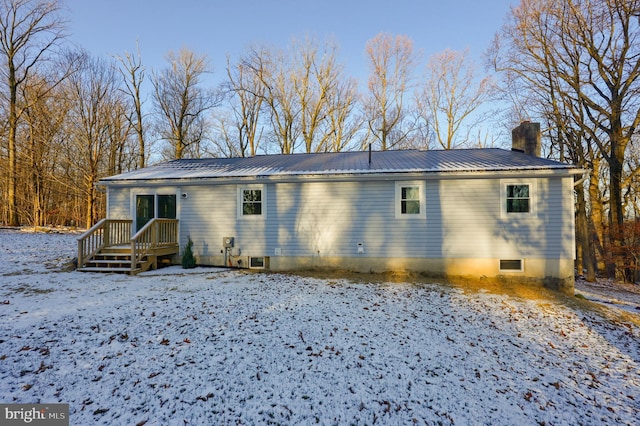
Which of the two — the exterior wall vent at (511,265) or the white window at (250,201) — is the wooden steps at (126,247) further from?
the exterior wall vent at (511,265)

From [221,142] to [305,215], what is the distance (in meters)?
19.4

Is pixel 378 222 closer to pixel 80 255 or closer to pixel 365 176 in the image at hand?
pixel 365 176

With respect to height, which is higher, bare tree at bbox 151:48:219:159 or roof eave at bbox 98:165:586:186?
bare tree at bbox 151:48:219:159

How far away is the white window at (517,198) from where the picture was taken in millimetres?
8000

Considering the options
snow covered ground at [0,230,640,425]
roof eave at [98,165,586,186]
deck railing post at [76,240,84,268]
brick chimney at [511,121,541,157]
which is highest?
brick chimney at [511,121,541,157]

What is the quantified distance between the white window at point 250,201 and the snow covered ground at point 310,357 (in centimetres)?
316

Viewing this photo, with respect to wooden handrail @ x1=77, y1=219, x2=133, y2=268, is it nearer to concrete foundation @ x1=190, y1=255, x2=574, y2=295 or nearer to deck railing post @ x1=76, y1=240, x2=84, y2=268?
deck railing post @ x1=76, y1=240, x2=84, y2=268

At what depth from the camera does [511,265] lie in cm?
815

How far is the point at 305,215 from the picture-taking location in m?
8.96

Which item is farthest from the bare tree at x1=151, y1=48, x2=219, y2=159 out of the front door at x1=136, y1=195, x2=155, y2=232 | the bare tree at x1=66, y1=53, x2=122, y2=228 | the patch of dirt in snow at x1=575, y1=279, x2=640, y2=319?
the patch of dirt in snow at x1=575, y1=279, x2=640, y2=319

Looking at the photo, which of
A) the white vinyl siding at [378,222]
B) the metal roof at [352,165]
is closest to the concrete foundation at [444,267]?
the white vinyl siding at [378,222]

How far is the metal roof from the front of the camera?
822 centimetres

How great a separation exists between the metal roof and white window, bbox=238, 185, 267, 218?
518 millimetres

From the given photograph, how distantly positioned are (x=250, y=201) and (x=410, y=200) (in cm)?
502
